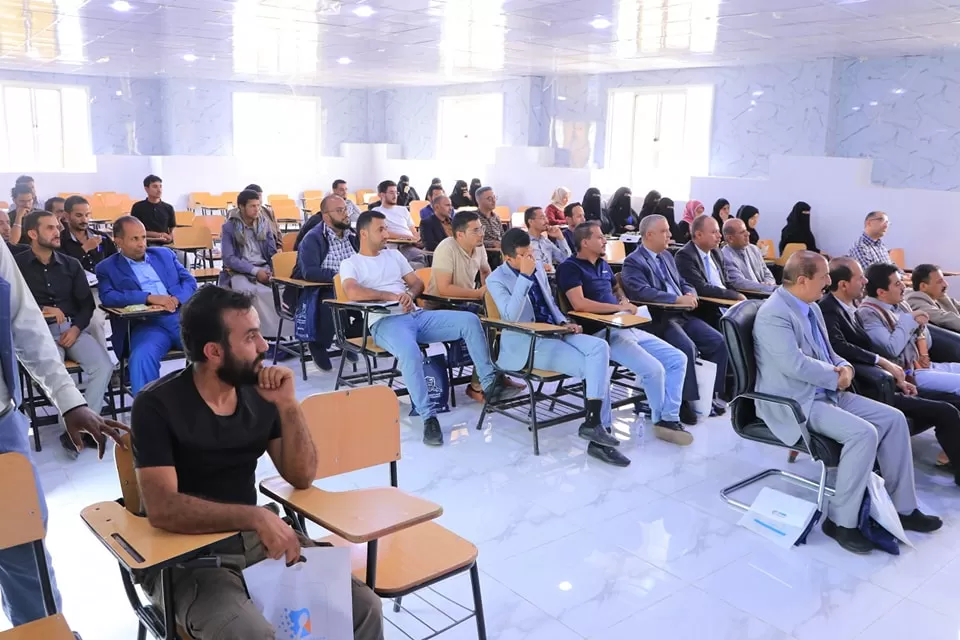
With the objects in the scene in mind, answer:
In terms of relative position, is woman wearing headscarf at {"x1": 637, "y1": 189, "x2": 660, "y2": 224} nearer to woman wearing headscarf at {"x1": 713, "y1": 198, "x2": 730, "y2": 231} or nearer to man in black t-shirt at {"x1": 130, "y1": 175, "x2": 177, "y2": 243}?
woman wearing headscarf at {"x1": 713, "y1": 198, "x2": 730, "y2": 231}

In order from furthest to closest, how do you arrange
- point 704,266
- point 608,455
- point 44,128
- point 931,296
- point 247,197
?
point 44,128, point 247,197, point 704,266, point 931,296, point 608,455

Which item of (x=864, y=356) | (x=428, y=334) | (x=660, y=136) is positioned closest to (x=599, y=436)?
(x=428, y=334)

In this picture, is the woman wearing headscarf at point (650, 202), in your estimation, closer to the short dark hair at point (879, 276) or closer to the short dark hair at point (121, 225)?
the short dark hair at point (879, 276)

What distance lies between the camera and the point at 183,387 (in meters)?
1.88

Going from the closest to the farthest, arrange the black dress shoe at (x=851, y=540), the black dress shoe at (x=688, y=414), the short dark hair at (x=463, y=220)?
the black dress shoe at (x=851, y=540) → the black dress shoe at (x=688, y=414) → the short dark hair at (x=463, y=220)

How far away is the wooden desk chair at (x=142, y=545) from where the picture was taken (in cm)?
163

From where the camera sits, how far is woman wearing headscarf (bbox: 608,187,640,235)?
10.5 metres

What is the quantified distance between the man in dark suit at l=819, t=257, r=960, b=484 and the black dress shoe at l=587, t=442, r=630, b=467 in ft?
3.88

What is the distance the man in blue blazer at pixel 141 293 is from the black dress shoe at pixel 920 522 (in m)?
3.63

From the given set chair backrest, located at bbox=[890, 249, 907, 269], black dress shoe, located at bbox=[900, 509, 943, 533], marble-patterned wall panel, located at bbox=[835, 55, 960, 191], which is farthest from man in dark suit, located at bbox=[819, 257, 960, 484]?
marble-patterned wall panel, located at bbox=[835, 55, 960, 191]

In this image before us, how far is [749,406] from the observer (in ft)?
11.6

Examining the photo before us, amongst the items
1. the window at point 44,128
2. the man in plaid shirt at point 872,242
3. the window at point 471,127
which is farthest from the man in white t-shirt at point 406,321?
the window at point 44,128

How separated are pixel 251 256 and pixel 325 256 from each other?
763 mm

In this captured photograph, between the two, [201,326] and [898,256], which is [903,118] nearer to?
[898,256]
